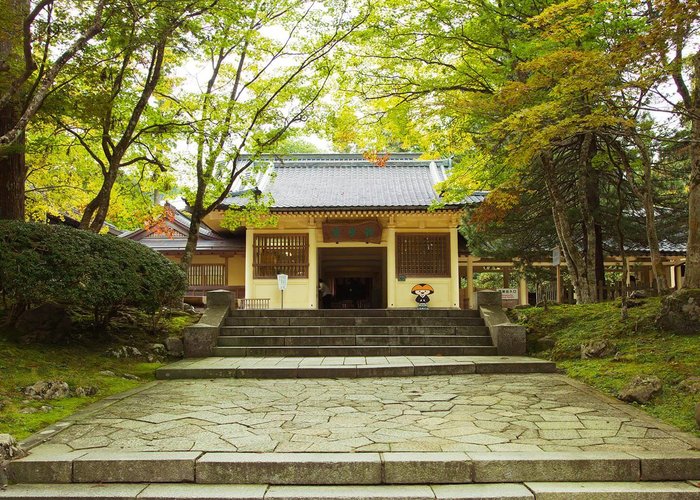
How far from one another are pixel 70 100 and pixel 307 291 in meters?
8.95

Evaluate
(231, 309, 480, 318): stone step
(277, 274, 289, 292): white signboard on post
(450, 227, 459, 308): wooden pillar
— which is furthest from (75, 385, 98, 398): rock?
(450, 227, 459, 308): wooden pillar

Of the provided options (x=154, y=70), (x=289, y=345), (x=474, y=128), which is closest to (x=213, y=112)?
(x=154, y=70)

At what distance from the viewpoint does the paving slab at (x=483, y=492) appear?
3551 millimetres

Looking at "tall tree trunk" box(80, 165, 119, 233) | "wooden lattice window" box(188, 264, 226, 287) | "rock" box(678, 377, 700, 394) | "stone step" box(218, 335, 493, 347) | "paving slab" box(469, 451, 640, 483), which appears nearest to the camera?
"paving slab" box(469, 451, 640, 483)

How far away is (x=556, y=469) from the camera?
3.82 metres

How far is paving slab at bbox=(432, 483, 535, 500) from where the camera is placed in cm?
355

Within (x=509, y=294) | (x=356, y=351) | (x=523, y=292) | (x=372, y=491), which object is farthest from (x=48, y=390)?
(x=509, y=294)

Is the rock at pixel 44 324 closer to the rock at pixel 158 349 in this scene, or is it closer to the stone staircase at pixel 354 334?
the rock at pixel 158 349

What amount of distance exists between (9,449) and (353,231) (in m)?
12.4

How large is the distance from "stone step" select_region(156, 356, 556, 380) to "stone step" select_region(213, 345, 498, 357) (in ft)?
2.54

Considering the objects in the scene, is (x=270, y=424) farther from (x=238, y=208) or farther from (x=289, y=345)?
(x=238, y=208)

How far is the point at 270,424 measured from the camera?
16.4 ft

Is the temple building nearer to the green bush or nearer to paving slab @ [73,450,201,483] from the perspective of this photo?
the green bush

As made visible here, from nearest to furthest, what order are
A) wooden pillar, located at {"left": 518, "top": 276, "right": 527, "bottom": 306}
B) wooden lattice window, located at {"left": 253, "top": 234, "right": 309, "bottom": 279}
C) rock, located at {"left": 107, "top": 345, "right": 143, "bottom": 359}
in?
rock, located at {"left": 107, "top": 345, "right": 143, "bottom": 359} → wooden lattice window, located at {"left": 253, "top": 234, "right": 309, "bottom": 279} → wooden pillar, located at {"left": 518, "top": 276, "right": 527, "bottom": 306}
